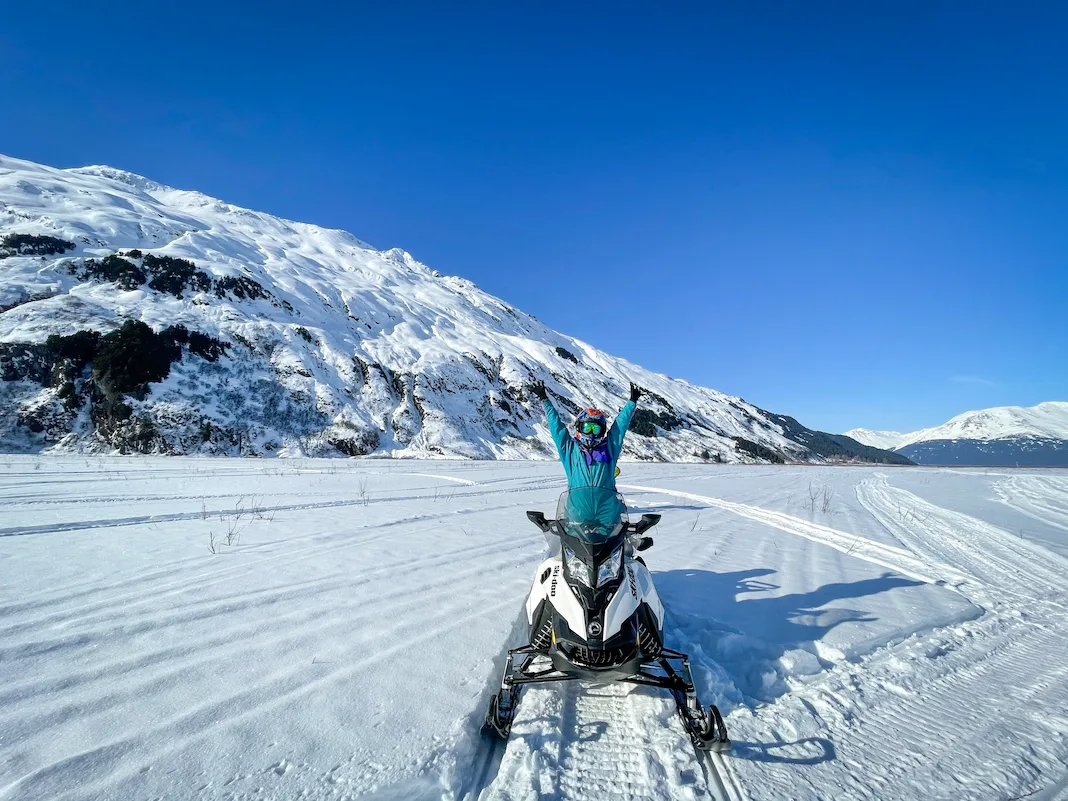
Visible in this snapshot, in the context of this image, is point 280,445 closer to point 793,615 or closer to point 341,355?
point 341,355

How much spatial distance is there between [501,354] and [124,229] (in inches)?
2173

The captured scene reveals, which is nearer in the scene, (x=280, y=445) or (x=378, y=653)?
(x=378, y=653)

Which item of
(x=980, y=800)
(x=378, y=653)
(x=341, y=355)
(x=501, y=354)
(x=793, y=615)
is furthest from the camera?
(x=501, y=354)

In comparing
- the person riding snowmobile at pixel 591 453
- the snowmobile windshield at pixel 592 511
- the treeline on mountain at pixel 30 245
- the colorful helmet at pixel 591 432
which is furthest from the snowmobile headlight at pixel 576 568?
the treeline on mountain at pixel 30 245

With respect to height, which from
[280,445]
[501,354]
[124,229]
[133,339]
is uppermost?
[124,229]

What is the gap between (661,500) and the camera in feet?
53.1

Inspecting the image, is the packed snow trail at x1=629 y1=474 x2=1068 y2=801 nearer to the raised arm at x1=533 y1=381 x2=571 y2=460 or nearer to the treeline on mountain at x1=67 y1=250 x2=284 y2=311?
the raised arm at x1=533 y1=381 x2=571 y2=460

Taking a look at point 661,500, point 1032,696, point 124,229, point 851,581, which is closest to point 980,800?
point 1032,696

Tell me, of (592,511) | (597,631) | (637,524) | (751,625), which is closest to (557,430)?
(592,511)

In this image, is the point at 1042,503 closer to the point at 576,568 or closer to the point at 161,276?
the point at 576,568

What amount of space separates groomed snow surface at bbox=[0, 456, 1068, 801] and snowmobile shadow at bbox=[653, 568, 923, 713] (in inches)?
1.4

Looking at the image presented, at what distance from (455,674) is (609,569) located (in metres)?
1.61

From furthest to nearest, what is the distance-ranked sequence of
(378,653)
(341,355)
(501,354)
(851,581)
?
(501,354), (341,355), (851,581), (378,653)

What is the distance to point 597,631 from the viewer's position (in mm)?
Answer: 3094
